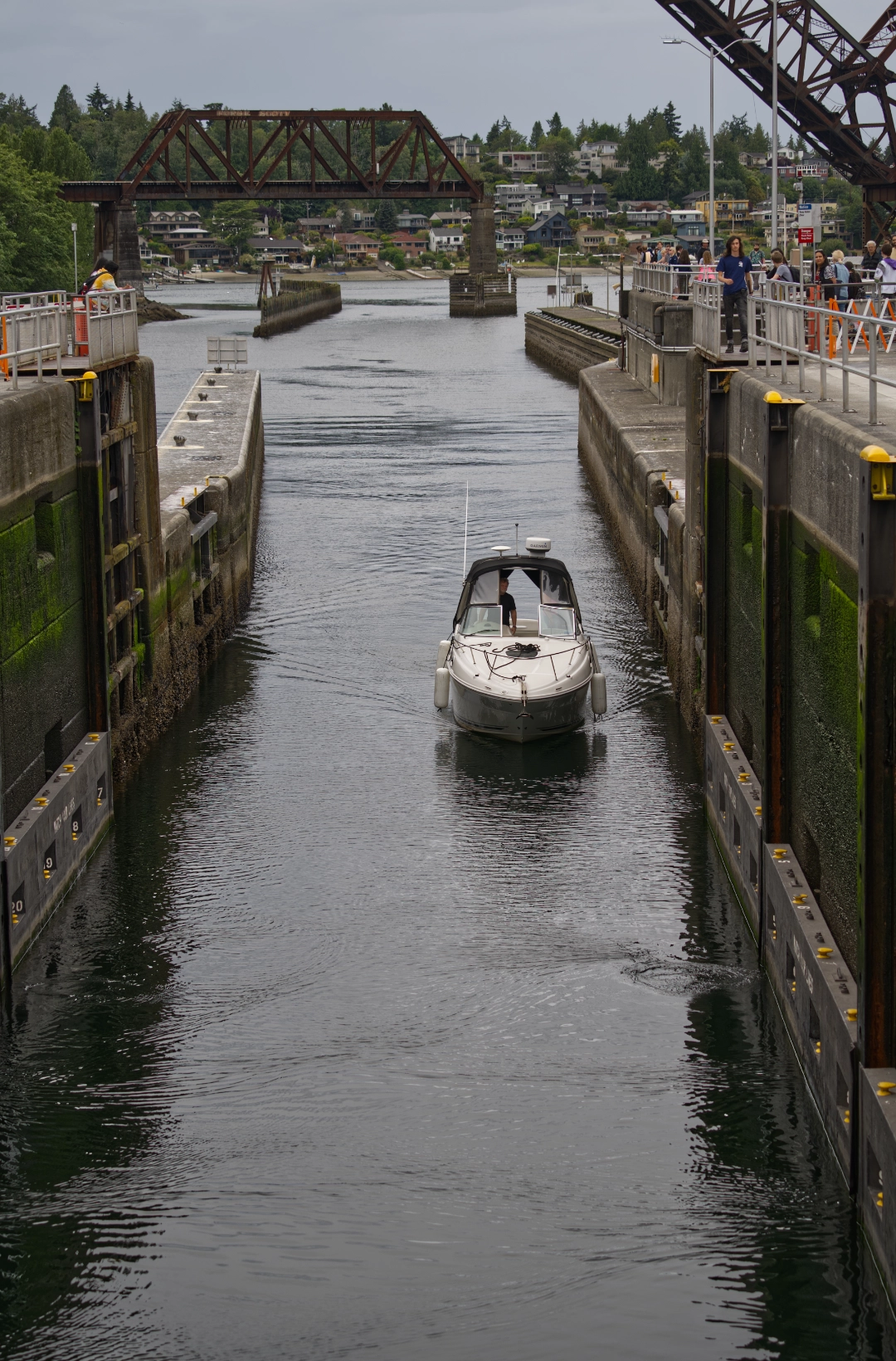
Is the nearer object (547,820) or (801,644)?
(801,644)

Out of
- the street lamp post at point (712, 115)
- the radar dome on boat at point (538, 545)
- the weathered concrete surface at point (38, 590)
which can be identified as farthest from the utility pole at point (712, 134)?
the weathered concrete surface at point (38, 590)

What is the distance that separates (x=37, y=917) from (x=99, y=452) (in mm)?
6624

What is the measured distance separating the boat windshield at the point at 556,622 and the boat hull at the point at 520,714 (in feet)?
3.85

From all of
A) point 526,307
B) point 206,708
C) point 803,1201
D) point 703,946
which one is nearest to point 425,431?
point 206,708

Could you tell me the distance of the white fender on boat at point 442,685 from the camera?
2684cm

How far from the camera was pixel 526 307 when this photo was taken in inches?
6476

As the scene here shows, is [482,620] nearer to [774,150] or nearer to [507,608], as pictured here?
[507,608]

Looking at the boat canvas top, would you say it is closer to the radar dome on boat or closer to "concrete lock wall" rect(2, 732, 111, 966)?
the radar dome on boat

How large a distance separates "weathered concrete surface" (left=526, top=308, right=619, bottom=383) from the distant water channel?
1983 inches

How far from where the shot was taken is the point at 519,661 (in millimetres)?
26000

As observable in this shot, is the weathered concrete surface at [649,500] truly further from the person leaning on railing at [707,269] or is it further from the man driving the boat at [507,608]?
the person leaning on railing at [707,269]

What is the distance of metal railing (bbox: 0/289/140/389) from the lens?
69.1 feet

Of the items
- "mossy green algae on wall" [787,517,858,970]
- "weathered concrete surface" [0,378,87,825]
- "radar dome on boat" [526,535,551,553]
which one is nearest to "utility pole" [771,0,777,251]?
"radar dome on boat" [526,535,551,553]

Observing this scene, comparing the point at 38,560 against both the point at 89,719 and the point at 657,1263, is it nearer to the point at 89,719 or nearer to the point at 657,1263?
the point at 89,719
